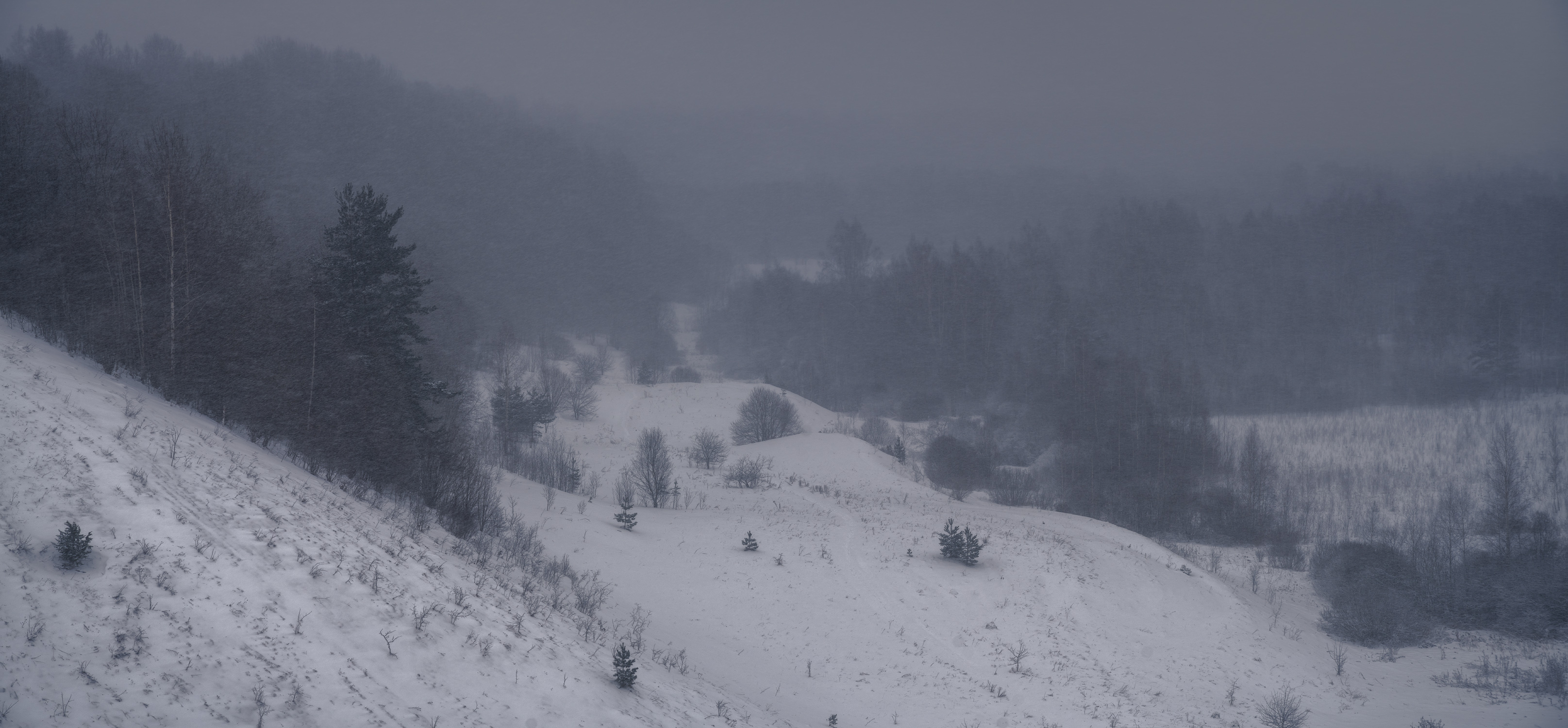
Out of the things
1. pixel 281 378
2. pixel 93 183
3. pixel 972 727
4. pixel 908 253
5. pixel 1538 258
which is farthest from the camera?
pixel 908 253

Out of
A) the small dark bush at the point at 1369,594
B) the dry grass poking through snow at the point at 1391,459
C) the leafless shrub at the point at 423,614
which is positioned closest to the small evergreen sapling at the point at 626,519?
the leafless shrub at the point at 423,614

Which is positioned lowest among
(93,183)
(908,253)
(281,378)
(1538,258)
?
(281,378)

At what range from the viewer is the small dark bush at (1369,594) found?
1972 cm

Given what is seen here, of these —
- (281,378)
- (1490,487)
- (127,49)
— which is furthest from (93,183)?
(127,49)

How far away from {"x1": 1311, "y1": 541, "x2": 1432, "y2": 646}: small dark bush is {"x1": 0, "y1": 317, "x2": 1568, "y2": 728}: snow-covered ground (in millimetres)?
833

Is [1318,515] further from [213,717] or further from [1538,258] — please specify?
[1538,258]

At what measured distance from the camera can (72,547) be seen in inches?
230

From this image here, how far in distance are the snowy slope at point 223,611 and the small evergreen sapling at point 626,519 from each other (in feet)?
36.9

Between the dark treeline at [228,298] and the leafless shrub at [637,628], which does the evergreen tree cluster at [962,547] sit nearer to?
the leafless shrub at [637,628]

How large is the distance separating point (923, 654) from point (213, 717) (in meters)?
11.9

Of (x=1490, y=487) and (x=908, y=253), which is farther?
(x=908, y=253)

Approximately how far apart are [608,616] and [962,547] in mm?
10165

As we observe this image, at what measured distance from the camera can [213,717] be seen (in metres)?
5.21

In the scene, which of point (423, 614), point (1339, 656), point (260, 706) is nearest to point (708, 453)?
point (1339, 656)
